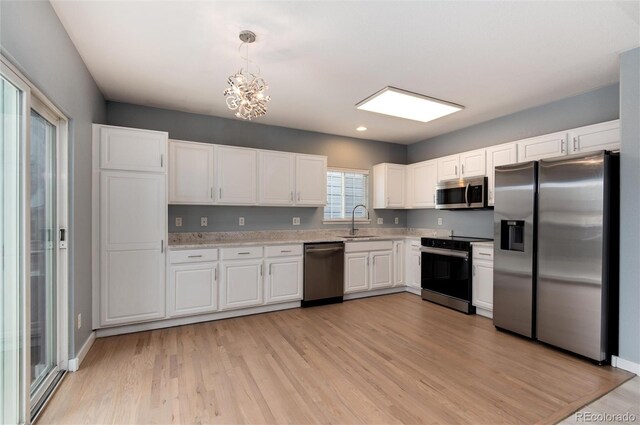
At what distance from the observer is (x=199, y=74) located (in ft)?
9.89

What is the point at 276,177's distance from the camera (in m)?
4.38

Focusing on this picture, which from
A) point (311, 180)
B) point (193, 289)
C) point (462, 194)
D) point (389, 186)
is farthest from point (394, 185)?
point (193, 289)

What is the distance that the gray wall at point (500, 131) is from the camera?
331 centimetres

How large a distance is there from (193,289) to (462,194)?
3695mm

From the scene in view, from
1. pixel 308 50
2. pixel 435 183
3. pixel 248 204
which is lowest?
pixel 248 204

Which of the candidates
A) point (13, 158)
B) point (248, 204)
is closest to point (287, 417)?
point (13, 158)

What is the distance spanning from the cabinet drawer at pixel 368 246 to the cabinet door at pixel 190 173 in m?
2.03

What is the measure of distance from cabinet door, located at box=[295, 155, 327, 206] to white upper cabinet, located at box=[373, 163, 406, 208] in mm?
1176

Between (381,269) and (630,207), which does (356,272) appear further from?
(630,207)

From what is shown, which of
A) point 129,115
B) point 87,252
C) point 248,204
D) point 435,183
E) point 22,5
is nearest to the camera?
point 22,5

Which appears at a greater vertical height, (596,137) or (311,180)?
(596,137)

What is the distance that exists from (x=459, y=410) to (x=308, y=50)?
284cm

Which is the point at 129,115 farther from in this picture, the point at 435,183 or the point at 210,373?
the point at 435,183

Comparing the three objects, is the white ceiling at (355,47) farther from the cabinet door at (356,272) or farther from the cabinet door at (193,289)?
the cabinet door at (356,272)
